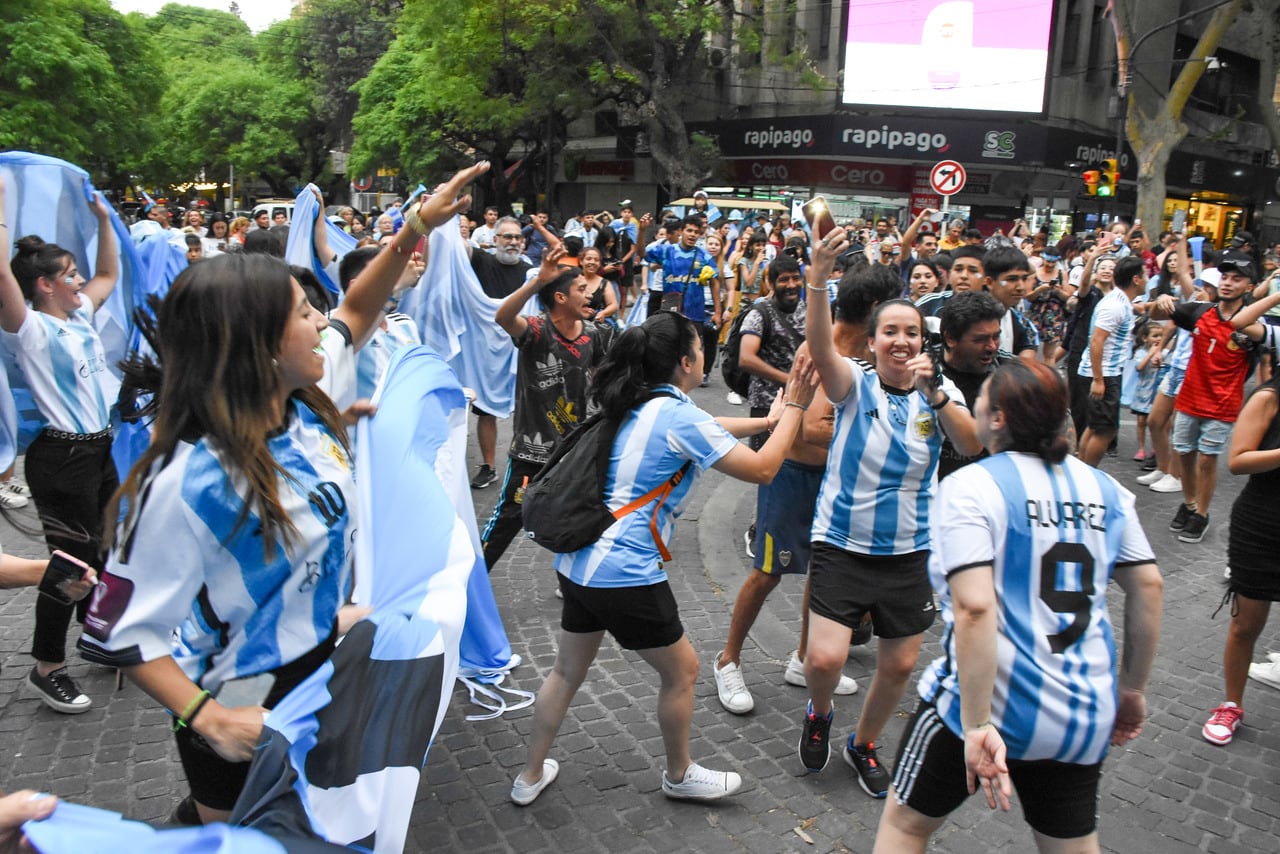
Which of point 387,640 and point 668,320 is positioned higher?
point 668,320

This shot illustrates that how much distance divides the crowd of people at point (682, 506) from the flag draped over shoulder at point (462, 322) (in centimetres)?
131

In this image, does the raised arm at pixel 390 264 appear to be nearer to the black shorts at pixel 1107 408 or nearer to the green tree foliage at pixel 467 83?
the black shorts at pixel 1107 408

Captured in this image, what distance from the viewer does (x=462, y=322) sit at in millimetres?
7387

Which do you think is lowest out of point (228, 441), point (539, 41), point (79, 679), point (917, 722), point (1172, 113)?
point (79, 679)

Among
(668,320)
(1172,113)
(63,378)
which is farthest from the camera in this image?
(1172,113)

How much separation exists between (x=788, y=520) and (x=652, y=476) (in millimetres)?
1347

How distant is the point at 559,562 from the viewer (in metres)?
3.36

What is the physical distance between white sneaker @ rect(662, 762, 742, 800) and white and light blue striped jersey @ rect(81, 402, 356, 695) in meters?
1.84

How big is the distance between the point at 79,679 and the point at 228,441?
3350 mm

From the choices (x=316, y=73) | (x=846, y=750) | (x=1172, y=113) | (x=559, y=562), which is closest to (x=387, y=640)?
(x=559, y=562)

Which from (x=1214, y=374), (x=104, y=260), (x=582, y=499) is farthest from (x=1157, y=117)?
(x=582, y=499)

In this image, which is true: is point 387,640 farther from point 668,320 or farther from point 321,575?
point 668,320

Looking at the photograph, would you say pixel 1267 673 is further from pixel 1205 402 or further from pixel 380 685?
pixel 380 685

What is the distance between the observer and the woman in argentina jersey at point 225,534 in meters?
1.88
